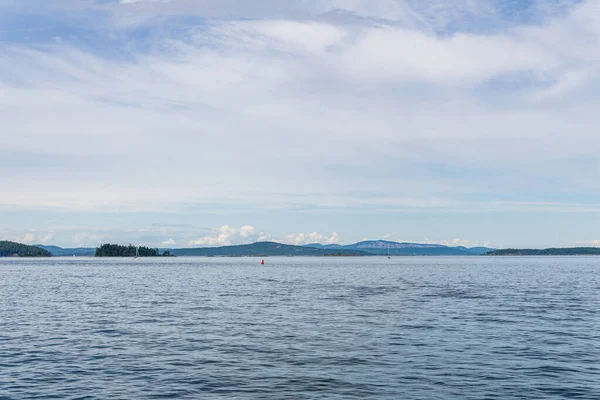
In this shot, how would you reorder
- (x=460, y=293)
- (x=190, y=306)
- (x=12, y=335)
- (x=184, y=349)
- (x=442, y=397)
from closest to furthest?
(x=442, y=397) < (x=184, y=349) < (x=12, y=335) < (x=190, y=306) < (x=460, y=293)

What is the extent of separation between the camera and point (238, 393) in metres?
27.4

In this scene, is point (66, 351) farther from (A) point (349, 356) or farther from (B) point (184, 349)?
(A) point (349, 356)

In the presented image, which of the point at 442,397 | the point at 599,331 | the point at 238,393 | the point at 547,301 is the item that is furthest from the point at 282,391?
the point at 547,301

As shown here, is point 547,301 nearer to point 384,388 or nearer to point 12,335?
point 384,388

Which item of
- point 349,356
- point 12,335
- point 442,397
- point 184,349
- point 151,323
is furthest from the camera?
point 151,323

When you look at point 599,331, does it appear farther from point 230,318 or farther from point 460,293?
point 460,293

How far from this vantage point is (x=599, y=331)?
45500mm

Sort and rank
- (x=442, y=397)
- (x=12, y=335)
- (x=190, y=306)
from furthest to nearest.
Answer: (x=190, y=306) < (x=12, y=335) < (x=442, y=397)

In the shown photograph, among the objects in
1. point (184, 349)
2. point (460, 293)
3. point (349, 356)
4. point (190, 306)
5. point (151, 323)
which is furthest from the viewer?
point (460, 293)

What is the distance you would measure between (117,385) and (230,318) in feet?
84.5

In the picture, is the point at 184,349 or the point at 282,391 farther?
the point at 184,349

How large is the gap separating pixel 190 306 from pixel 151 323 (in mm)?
15001

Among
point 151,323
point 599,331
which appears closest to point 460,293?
point 599,331

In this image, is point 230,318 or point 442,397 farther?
point 230,318
